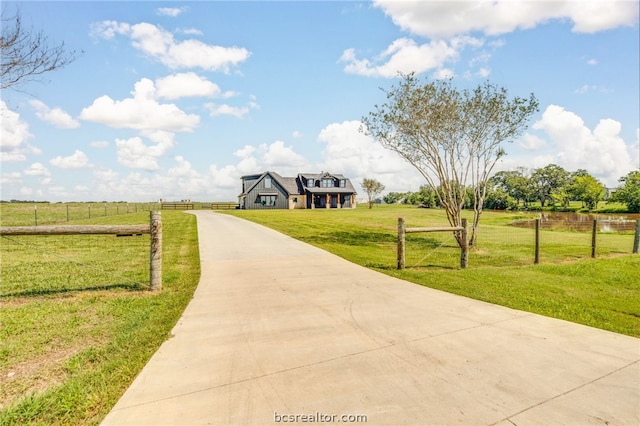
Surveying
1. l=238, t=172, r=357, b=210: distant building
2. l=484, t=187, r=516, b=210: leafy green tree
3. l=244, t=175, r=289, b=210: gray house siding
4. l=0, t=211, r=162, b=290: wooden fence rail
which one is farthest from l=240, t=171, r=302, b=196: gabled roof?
l=0, t=211, r=162, b=290: wooden fence rail

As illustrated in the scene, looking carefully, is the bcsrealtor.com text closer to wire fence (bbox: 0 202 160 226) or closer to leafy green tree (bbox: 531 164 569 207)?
wire fence (bbox: 0 202 160 226)

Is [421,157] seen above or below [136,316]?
above

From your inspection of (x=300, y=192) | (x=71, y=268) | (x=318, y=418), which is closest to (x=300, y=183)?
(x=300, y=192)

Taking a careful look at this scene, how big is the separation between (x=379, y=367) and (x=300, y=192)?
2076 inches

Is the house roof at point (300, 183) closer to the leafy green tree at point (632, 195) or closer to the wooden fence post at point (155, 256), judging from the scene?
the leafy green tree at point (632, 195)

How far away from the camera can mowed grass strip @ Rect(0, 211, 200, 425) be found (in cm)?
313

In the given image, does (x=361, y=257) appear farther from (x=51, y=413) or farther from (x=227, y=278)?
(x=51, y=413)

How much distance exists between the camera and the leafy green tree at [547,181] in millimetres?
71875

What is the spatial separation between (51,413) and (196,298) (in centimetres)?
341

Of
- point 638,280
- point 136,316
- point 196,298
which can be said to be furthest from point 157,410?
point 638,280

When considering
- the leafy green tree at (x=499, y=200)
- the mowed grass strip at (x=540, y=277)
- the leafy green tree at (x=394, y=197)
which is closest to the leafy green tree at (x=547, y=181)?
the leafy green tree at (x=499, y=200)

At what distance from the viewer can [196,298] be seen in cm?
641

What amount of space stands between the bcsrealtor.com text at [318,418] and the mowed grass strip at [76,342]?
5.17ft

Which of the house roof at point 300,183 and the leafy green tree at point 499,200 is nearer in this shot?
the house roof at point 300,183
